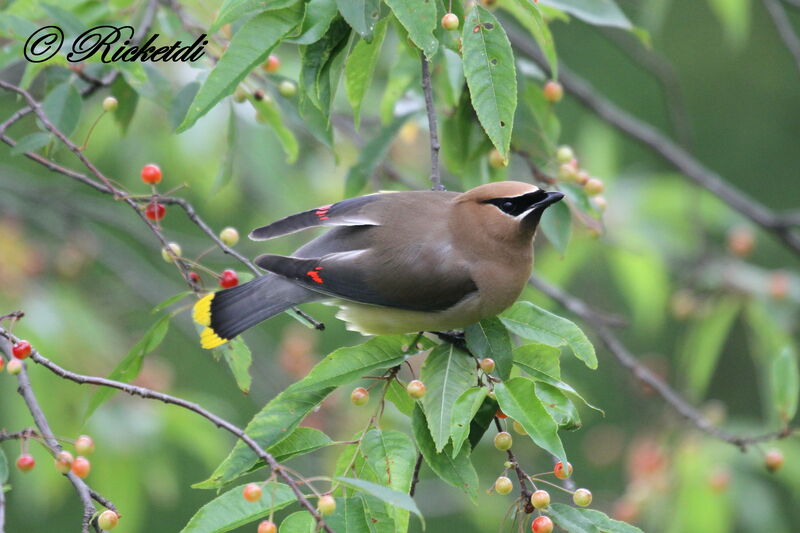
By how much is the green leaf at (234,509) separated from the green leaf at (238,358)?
44 cm

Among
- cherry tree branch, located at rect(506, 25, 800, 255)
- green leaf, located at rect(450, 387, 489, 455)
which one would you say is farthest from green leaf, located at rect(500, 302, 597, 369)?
cherry tree branch, located at rect(506, 25, 800, 255)

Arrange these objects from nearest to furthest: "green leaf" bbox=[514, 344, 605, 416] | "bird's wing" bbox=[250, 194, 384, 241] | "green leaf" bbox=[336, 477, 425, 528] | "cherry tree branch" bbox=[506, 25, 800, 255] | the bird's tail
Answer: "green leaf" bbox=[336, 477, 425, 528], "green leaf" bbox=[514, 344, 605, 416], the bird's tail, "bird's wing" bbox=[250, 194, 384, 241], "cherry tree branch" bbox=[506, 25, 800, 255]

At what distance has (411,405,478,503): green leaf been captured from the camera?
2.17m

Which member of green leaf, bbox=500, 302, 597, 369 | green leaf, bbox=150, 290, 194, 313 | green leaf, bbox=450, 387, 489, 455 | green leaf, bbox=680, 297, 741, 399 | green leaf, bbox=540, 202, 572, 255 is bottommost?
green leaf, bbox=680, 297, 741, 399

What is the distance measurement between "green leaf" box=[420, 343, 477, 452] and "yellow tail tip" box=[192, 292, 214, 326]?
53 cm

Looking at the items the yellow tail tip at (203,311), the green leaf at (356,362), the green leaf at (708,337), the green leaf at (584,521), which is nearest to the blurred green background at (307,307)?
the green leaf at (708,337)

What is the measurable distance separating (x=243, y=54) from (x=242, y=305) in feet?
2.32

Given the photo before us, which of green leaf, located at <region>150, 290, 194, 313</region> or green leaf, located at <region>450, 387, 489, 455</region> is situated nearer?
green leaf, located at <region>450, 387, 489, 455</region>

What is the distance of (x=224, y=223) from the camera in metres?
7.04

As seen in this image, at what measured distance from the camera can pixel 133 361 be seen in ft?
8.06

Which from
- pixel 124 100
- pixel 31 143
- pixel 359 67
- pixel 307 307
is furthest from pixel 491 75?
pixel 307 307

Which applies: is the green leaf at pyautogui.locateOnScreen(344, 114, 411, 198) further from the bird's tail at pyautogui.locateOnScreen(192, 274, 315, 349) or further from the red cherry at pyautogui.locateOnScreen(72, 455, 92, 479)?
the red cherry at pyautogui.locateOnScreen(72, 455, 92, 479)

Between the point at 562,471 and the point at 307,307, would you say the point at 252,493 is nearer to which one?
the point at 562,471

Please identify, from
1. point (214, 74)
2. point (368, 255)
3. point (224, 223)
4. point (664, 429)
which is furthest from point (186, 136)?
point (224, 223)
